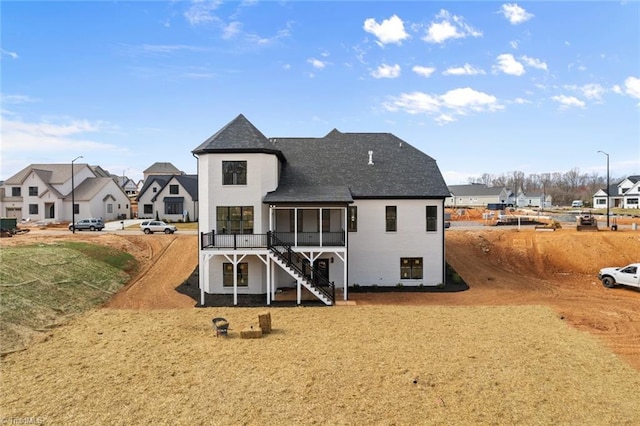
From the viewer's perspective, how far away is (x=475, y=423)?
376 inches

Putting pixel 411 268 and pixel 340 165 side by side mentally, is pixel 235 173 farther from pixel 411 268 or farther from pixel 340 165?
pixel 411 268

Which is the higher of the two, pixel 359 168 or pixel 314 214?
pixel 359 168

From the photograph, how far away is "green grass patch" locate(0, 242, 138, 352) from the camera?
54.5 ft

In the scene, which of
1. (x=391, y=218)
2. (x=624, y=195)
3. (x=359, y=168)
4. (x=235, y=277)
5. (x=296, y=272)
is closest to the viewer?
(x=235, y=277)

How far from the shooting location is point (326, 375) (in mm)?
12211

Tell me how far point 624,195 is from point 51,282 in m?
117

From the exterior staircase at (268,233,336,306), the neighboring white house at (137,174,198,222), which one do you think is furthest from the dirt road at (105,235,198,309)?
the neighboring white house at (137,174,198,222)

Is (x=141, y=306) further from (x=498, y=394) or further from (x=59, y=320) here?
(x=498, y=394)

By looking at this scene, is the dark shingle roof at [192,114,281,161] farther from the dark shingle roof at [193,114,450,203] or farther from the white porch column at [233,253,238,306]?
the white porch column at [233,253,238,306]

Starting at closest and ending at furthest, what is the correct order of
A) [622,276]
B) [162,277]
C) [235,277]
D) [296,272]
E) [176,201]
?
[235,277] < [296,272] < [622,276] < [162,277] < [176,201]

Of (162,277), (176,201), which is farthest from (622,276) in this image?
(176,201)

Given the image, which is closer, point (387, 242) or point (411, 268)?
point (387, 242)

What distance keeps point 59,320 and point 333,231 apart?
1542 cm

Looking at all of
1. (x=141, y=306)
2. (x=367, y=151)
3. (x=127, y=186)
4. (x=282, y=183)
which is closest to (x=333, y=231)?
(x=282, y=183)
